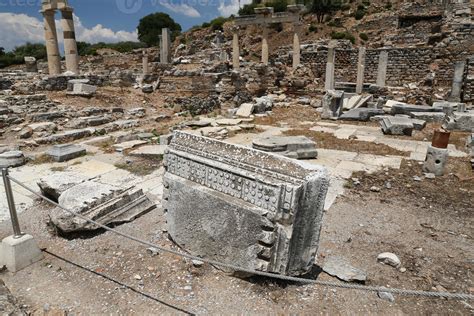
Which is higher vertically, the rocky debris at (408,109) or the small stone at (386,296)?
the rocky debris at (408,109)

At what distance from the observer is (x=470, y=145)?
24.0 feet

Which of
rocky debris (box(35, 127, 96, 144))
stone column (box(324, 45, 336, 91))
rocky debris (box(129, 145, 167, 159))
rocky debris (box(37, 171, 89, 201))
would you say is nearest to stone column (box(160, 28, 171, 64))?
stone column (box(324, 45, 336, 91))

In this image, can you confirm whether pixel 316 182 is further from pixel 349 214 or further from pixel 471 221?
pixel 471 221

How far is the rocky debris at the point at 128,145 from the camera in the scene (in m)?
7.41

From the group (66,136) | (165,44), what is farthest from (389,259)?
(165,44)

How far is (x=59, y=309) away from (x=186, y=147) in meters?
1.76

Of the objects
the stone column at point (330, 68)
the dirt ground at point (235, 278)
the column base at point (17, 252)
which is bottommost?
the dirt ground at point (235, 278)

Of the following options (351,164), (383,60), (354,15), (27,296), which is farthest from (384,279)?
(354,15)

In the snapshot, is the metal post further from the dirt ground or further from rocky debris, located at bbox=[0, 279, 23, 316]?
rocky debris, located at bbox=[0, 279, 23, 316]

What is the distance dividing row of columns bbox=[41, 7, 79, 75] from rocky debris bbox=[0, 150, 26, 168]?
1202cm

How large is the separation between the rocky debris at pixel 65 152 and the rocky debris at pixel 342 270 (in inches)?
227

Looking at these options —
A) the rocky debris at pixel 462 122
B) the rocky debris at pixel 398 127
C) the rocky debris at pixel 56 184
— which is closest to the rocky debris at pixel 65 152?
the rocky debris at pixel 56 184

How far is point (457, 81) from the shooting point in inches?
559

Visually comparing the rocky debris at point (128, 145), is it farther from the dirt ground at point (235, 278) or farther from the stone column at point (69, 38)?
the stone column at point (69, 38)
